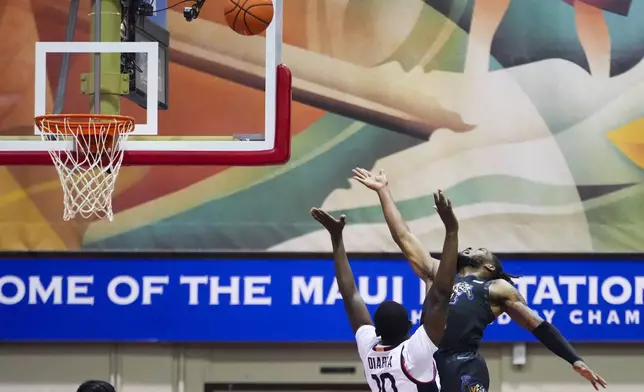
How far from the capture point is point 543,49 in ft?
32.6

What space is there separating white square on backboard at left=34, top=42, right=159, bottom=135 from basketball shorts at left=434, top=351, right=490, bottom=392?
2.31m

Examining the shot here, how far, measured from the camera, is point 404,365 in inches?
214

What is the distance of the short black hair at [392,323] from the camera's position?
5434mm

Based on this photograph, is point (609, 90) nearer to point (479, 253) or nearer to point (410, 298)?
point (410, 298)

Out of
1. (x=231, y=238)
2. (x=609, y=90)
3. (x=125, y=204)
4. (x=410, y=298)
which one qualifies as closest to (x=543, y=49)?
(x=609, y=90)

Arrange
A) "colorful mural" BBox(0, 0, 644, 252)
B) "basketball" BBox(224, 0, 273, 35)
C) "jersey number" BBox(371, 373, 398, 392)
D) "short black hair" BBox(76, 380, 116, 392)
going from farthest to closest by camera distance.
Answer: "colorful mural" BBox(0, 0, 644, 252)
"basketball" BBox(224, 0, 273, 35)
"jersey number" BBox(371, 373, 398, 392)
"short black hair" BBox(76, 380, 116, 392)

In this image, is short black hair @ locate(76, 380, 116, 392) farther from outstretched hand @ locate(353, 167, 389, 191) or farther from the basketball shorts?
the basketball shorts

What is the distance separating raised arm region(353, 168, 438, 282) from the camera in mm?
6234

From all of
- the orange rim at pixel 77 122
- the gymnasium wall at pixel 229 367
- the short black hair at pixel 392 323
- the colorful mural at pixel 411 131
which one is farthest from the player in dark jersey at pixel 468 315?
the gymnasium wall at pixel 229 367

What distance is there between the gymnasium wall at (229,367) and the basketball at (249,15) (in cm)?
374

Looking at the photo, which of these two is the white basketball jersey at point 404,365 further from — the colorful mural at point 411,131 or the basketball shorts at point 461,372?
the colorful mural at point 411,131

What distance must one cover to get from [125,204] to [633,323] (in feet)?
14.8

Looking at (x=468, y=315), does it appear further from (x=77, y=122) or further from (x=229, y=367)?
(x=229, y=367)

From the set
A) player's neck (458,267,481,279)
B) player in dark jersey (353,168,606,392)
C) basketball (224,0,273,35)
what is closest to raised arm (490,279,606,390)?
player in dark jersey (353,168,606,392)
